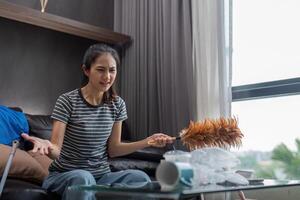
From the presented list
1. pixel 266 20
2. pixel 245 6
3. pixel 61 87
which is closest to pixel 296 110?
pixel 266 20

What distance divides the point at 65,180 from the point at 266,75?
1.68m

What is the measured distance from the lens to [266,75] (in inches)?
98.3

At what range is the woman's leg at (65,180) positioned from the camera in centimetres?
134

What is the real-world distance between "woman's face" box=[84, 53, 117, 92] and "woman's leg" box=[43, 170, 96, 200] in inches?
16.3

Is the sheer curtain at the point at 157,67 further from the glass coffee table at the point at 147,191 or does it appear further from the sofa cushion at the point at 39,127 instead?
the glass coffee table at the point at 147,191

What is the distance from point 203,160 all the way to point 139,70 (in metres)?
1.90

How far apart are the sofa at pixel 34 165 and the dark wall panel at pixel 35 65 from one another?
0.39 m

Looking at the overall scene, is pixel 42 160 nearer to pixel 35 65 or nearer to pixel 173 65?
pixel 35 65

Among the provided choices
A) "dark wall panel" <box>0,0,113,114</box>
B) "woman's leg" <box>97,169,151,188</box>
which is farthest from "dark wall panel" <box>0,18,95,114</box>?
"woman's leg" <box>97,169,151,188</box>

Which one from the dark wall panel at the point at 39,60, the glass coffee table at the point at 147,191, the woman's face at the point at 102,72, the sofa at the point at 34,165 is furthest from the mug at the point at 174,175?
the dark wall panel at the point at 39,60

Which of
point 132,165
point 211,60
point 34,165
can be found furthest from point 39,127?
point 211,60

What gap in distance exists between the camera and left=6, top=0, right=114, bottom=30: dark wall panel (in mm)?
2875

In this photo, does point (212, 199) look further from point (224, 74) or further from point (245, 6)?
point (245, 6)

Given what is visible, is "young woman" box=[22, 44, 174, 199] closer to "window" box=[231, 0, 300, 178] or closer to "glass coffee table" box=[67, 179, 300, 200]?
"glass coffee table" box=[67, 179, 300, 200]
